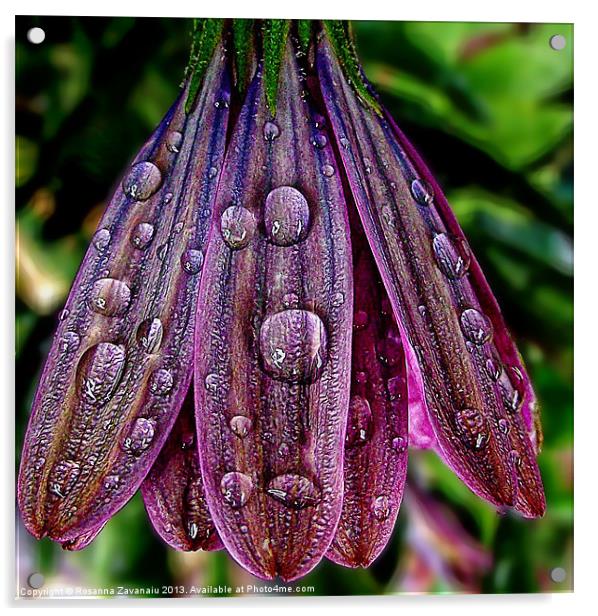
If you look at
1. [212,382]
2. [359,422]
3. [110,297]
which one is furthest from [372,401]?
[110,297]

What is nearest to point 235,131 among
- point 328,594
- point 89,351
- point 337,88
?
point 337,88

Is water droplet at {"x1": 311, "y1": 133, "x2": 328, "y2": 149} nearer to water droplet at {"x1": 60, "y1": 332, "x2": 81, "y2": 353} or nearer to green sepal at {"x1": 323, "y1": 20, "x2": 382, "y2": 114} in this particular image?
green sepal at {"x1": 323, "y1": 20, "x2": 382, "y2": 114}

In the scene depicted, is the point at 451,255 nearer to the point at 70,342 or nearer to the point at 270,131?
the point at 270,131

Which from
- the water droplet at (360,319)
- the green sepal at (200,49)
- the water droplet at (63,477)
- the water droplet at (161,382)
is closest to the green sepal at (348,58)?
the green sepal at (200,49)

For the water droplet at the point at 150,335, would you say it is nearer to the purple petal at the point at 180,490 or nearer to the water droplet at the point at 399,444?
the purple petal at the point at 180,490

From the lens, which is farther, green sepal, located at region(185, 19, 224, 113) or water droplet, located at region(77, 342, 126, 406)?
green sepal, located at region(185, 19, 224, 113)

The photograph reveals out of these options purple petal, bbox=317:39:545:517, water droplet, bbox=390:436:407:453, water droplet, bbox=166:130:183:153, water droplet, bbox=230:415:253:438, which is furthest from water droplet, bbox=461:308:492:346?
water droplet, bbox=166:130:183:153

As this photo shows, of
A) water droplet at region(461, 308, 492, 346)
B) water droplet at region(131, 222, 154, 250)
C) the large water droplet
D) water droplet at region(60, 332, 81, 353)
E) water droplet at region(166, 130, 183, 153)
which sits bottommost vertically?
water droplet at region(60, 332, 81, 353)

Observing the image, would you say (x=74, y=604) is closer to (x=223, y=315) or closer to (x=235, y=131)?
(x=223, y=315)
